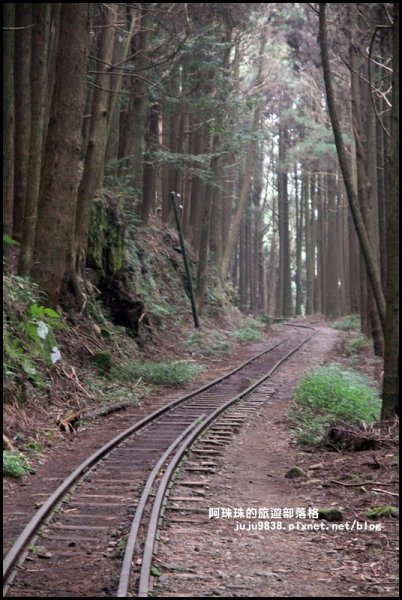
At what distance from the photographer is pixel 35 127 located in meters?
13.0

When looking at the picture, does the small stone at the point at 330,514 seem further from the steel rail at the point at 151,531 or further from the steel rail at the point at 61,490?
the steel rail at the point at 61,490

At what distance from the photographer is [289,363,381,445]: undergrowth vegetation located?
34.7ft

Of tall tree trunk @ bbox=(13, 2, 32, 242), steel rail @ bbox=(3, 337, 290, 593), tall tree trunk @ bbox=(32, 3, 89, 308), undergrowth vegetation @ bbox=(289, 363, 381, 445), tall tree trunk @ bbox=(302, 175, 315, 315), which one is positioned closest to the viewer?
steel rail @ bbox=(3, 337, 290, 593)

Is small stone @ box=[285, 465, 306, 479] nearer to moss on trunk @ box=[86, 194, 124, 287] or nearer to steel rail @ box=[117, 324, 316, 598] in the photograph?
steel rail @ box=[117, 324, 316, 598]

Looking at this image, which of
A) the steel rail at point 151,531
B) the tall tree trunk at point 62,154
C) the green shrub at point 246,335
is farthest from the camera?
the green shrub at point 246,335

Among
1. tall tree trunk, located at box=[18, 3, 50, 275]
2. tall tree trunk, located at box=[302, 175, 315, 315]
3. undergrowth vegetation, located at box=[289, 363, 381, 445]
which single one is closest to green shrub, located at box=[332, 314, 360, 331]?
tall tree trunk, located at box=[302, 175, 315, 315]

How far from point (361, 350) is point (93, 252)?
10.7 metres

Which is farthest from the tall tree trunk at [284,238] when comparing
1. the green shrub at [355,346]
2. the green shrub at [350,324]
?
the green shrub at [355,346]

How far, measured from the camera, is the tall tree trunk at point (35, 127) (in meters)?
13.0

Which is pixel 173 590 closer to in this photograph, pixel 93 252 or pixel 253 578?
pixel 253 578

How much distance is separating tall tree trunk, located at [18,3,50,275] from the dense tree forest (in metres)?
0.03

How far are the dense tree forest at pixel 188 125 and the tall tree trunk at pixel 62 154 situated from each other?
3cm

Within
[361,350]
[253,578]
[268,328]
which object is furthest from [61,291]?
[268,328]

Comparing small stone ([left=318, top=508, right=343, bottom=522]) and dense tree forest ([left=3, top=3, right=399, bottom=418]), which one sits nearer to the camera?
small stone ([left=318, top=508, right=343, bottom=522])
